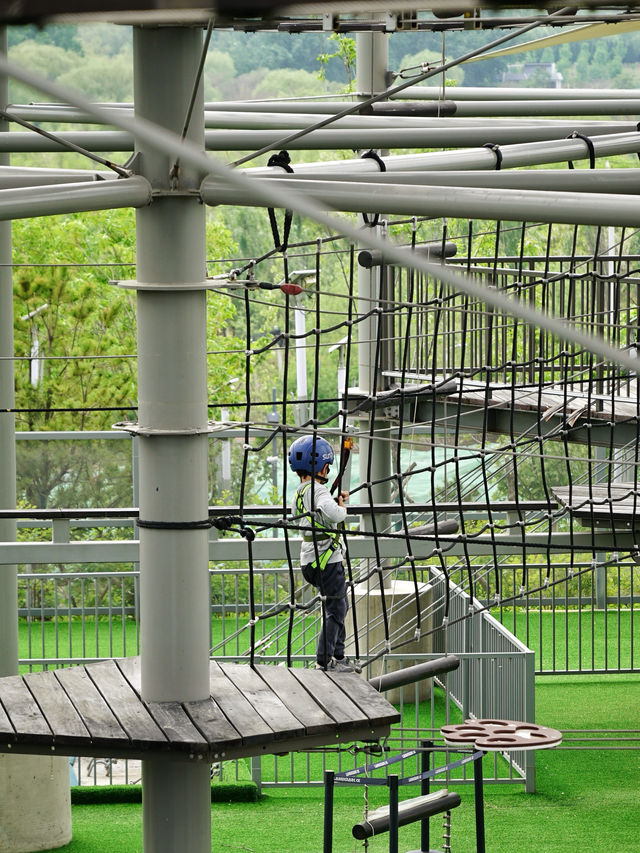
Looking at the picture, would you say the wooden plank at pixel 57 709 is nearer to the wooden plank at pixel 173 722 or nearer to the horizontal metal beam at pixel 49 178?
the wooden plank at pixel 173 722

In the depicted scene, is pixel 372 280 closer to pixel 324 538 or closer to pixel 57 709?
pixel 324 538

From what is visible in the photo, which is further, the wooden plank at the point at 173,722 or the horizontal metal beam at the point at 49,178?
the horizontal metal beam at the point at 49,178

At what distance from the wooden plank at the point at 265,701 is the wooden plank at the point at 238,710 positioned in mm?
14

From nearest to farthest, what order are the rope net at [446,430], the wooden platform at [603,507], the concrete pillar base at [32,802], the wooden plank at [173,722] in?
the wooden plank at [173,722]
the rope net at [446,430]
the wooden platform at [603,507]
the concrete pillar base at [32,802]

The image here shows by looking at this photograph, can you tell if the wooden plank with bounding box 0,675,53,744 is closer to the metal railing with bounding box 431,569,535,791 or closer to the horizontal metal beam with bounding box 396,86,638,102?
the metal railing with bounding box 431,569,535,791

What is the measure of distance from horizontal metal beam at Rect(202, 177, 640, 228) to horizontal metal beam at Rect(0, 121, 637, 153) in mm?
1945

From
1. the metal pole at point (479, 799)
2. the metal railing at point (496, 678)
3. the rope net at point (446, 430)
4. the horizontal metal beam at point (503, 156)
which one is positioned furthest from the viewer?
the metal railing at point (496, 678)

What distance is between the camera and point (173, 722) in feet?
12.1

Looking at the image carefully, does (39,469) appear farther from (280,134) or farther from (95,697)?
(95,697)

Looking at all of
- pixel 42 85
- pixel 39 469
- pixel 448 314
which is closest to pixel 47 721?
pixel 42 85

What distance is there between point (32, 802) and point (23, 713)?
4.02m

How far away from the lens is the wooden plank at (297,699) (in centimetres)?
363

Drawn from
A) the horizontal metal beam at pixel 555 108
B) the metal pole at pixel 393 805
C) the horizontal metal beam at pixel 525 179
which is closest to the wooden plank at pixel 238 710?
the metal pole at pixel 393 805

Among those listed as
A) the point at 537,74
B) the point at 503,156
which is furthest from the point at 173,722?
the point at 537,74
